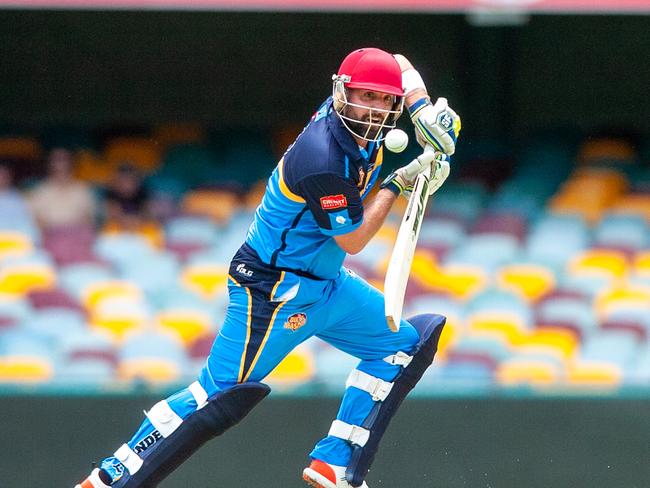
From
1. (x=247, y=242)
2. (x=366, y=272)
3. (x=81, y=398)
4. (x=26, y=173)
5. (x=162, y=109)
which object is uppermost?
(x=162, y=109)

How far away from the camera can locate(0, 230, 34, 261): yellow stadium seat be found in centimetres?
873

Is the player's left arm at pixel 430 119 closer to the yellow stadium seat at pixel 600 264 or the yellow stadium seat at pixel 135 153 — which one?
the yellow stadium seat at pixel 600 264

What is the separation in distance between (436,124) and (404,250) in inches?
19.3

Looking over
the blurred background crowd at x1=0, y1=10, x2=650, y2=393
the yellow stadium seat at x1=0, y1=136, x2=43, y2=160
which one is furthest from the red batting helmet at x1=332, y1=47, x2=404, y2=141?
the yellow stadium seat at x1=0, y1=136, x2=43, y2=160

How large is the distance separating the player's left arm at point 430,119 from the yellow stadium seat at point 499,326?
3.08 m

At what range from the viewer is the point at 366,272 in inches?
336

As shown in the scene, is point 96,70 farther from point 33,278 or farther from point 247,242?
point 247,242

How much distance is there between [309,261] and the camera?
197 inches

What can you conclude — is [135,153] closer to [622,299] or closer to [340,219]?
[622,299]

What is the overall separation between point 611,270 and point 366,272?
1.53 meters

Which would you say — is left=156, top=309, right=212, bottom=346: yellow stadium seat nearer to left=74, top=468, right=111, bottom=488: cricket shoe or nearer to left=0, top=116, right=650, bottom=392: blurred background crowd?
left=0, top=116, right=650, bottom=392: blurred background crowd

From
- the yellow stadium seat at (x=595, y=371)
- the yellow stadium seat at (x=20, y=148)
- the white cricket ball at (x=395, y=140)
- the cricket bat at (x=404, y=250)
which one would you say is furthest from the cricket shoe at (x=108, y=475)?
the yellow stadium seat at (x=20, y=148)

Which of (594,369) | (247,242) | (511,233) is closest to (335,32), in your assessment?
(511,233)

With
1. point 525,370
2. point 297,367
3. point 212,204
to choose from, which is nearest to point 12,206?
point 212,204
